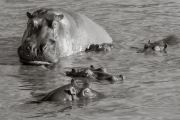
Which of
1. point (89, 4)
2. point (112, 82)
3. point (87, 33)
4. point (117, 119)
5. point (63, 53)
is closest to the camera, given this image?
point (117, 119)

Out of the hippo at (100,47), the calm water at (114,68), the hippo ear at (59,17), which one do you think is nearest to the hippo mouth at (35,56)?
the calm water at (114,68)

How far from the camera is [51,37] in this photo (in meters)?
12.0

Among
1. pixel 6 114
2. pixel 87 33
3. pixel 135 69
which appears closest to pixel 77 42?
pixel 87 33

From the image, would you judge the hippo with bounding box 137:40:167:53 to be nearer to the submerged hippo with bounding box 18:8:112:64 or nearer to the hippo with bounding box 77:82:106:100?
the submerged hippo with bounding box 18:8:112:64

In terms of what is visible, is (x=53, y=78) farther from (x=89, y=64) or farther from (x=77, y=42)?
(x=77, y=42)

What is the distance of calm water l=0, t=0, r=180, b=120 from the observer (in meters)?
8.52

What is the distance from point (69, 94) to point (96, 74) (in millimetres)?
1706

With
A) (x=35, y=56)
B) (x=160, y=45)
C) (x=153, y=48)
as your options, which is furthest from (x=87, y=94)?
(x=160, y=45)

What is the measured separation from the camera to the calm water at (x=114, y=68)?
8516 mm

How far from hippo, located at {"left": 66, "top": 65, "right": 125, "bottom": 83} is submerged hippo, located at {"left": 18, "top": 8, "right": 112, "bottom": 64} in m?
1.18

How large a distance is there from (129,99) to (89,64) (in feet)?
9.39

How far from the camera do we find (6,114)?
8344 millimetres

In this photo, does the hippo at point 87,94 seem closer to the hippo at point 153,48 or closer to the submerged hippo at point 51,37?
the submerged hippo at point 51,37

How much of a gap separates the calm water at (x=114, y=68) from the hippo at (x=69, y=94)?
0.14 metres
